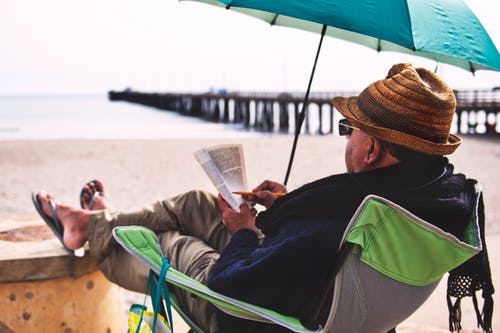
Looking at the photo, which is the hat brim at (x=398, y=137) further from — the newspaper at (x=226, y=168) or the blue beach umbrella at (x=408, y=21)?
the newspaper at (x=226, y=168)

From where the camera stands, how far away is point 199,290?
1.74 meters

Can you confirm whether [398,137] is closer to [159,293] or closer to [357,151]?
[357,151]

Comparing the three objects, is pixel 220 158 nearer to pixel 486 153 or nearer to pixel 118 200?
pixel 118 200

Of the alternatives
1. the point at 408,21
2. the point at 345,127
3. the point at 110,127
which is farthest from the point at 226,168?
the point at 110,127

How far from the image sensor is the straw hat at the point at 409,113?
172cm

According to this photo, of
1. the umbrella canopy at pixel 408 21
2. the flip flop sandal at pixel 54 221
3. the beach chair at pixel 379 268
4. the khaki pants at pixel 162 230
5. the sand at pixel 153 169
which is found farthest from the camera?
the sand at pixel 153 169

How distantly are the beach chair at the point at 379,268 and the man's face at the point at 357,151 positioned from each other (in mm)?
207

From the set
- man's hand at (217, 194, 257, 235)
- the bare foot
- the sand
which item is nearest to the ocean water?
the sand

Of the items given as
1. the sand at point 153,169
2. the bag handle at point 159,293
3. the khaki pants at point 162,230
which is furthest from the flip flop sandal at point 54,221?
the sand at point 153,169

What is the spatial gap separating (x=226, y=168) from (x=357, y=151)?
1.83ft

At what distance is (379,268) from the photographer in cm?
170

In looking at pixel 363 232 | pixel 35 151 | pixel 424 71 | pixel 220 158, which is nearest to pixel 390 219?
pixel 363 232

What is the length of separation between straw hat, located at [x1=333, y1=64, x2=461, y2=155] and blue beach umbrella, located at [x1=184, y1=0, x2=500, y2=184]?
0.26 meters

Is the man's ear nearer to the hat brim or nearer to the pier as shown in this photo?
the hat brim
